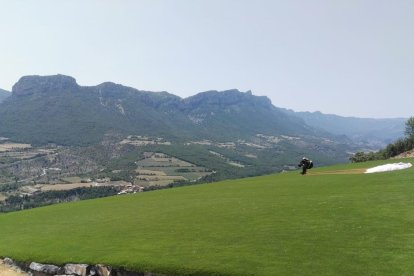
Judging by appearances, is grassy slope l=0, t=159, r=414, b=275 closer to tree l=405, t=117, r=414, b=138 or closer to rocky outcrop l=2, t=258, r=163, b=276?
A: rocky outcrop l=2, t=258, r=163, b=276

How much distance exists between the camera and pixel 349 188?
1348 inches

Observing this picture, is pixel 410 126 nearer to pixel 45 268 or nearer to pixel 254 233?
pixel 254 233

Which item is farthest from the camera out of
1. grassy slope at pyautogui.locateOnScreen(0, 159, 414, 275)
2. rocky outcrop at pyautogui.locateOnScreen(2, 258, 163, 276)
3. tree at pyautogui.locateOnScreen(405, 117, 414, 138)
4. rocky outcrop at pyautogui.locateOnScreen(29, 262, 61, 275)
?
tree at pyautogui.locateOnScreen(405, 117, 414, 138)

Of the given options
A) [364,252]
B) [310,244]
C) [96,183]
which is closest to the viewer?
[364,252]

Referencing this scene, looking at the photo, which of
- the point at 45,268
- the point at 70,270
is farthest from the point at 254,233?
the point at 45,268

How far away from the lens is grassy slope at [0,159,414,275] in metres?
18.7

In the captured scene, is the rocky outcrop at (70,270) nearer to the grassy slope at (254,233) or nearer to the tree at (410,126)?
the grassy slope at (254,233)

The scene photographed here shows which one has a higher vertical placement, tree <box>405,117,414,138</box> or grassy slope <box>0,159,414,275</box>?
tree <box>405,117,414,138</box>

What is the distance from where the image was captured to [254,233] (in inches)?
931

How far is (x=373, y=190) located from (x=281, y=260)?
15.7 m

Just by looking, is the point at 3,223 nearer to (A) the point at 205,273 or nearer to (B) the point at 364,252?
(A) the point at 205,273

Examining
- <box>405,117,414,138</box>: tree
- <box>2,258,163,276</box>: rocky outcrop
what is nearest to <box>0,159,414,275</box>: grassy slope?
<box>2,258,163,276</box>: rocky outcrop

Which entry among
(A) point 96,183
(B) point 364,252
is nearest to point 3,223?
(B) point 364,252

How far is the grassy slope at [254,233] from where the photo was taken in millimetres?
18688
